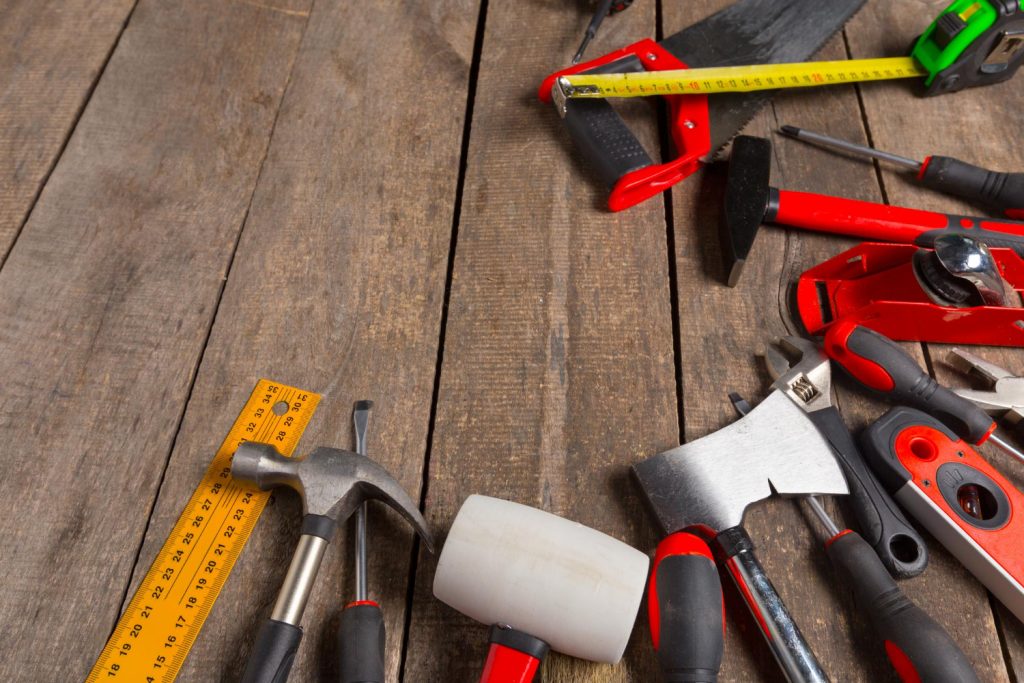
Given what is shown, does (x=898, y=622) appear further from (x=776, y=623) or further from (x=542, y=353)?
(x=542, y=353)

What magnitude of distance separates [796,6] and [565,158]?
48 cm

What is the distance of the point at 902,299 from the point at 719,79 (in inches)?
16.3

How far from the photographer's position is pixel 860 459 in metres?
0.79

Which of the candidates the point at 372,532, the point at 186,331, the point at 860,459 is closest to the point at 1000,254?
the point at 860,459

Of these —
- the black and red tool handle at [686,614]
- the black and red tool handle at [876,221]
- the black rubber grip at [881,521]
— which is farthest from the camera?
the black and red tool handle at [876,221]

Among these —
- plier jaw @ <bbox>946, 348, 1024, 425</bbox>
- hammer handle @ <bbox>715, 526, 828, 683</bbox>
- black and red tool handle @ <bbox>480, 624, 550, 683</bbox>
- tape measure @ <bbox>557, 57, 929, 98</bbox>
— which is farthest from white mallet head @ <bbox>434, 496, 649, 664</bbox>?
tape measure @ <bbox>557, 57, 929, 98</bbox>

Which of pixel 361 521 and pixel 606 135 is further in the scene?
pixel 606 135

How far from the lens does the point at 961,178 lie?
102 centimetres

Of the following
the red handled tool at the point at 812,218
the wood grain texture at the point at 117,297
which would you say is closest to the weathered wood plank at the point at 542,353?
the red handled tool at the point at 812,218

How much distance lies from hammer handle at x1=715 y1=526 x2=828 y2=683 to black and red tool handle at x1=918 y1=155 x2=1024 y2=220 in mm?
657

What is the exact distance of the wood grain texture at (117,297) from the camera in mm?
760

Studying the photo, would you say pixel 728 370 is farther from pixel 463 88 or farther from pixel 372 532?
pixel 463 88

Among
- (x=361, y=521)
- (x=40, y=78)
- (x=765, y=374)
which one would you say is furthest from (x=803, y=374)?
(x=40, y=78)

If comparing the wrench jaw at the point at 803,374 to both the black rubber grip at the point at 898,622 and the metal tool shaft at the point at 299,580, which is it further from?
the metal tool shaft at the point at 299,580
